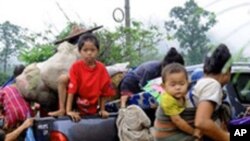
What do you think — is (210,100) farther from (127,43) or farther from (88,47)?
(127,43)

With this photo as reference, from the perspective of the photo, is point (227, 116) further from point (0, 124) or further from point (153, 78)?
Result: point (0, 124)

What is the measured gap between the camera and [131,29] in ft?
41.9

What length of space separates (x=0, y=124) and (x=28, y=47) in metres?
7.23

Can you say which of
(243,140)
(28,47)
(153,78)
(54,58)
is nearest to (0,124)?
(54,58)

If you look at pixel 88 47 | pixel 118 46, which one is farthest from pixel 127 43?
pixel 88 47

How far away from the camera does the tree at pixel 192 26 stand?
39.5 inches

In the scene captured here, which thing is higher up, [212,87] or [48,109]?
[212,87]

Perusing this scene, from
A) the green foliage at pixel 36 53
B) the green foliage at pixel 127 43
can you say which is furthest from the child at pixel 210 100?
the green foliage at pixel 36 53

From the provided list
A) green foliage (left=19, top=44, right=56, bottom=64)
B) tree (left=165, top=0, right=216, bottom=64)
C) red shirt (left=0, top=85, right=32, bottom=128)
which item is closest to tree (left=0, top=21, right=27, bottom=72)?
green foliage (left=19, top=44, right=56, bottom=64)

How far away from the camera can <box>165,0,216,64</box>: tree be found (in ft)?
3.29

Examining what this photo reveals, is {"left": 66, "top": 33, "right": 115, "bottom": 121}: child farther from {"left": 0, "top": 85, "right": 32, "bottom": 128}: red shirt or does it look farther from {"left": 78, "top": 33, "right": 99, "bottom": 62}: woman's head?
{"left": 0, "top": 85, "right": 32, "bottom": 128}: red shirt

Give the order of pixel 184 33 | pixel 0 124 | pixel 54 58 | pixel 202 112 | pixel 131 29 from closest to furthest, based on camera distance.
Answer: pixel 184 33 < pixel 202 112 < pixel 54 58 < pixel 0 124 < pixel 131 29

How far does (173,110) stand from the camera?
286cm

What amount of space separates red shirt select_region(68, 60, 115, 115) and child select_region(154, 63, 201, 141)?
1178mm
